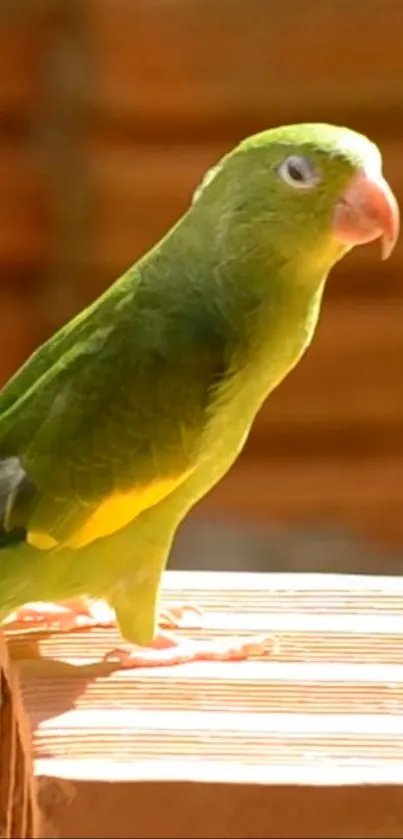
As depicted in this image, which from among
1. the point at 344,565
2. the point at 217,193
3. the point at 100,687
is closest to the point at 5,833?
the point at 100,687

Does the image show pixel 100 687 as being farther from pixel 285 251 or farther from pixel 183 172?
pixel 183 172

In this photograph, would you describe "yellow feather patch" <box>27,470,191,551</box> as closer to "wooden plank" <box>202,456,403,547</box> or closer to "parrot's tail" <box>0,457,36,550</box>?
"parrot's tail" <box>0,457,36,550</box>

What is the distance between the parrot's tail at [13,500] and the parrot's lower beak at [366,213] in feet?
0.62

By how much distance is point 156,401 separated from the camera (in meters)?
0.63

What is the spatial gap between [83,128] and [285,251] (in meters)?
1.08

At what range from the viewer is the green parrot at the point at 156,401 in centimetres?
63

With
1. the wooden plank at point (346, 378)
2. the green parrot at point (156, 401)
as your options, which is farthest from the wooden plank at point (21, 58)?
the green parrot at point (156, 401)

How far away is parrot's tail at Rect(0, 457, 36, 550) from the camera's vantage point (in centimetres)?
63

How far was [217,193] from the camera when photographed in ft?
2.13

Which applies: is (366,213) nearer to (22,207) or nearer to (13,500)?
(13,500)

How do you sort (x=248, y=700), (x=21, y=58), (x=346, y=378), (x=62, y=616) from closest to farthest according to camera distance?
(x=248, y=700) → (x=62, y=616) → (x=21, y=58) → (x=346, y=378)

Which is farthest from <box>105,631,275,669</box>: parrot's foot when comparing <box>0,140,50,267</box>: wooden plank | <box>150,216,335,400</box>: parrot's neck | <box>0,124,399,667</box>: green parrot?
<box>0,140,50,267</box>: wooden plank

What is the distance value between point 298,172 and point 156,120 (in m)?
A: 1.09

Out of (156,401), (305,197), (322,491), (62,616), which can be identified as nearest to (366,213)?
(305,197)
